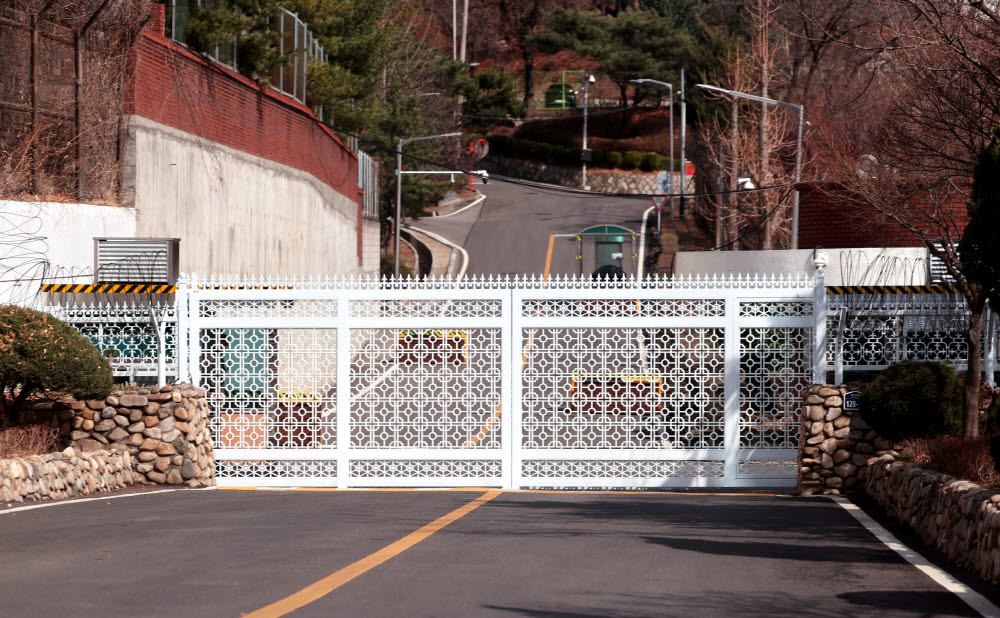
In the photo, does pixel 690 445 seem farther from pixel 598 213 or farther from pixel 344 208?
pixel 598 213

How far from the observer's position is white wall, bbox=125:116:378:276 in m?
21.2

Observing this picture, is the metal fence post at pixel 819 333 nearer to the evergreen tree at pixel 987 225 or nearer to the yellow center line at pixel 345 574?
the evergreen tree at pixel 987 225

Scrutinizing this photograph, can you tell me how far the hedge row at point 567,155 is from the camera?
79875 mm

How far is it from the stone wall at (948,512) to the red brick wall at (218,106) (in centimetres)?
→ 1487

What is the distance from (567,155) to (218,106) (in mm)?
58601

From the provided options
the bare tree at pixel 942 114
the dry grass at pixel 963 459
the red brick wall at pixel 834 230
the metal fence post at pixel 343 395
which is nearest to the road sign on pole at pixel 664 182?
the red brick wall at pixel 834 230

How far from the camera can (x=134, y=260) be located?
18.3m

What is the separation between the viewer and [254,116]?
2809 centimetres

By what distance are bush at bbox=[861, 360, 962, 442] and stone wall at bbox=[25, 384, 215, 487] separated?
27.2 ft

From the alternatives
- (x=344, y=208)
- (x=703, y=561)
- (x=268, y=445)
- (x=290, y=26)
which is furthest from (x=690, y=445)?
(x=344, y=208)

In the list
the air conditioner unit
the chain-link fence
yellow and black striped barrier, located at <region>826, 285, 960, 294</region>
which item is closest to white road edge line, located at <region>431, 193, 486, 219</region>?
the chain-link fence

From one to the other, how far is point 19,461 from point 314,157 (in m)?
23.4

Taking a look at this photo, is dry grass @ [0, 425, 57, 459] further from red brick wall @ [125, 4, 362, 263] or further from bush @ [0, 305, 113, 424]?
red brick wall @ [125, 4, 362, 263]

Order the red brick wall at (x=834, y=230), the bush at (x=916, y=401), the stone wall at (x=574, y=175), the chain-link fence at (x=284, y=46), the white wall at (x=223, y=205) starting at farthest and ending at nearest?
the stone wall at (x=574, y=175) → the red brick wall at (x=834, y=230) → the chain-link fence at (x=284, y=46) → the white wall at (x=223, y=205) → the bush at (x=916, y=401)
